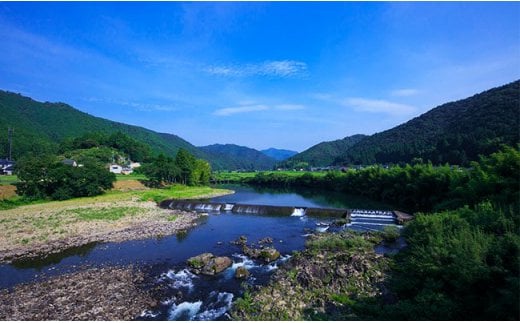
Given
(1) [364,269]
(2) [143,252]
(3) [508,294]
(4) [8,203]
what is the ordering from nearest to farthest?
(3) [508,294], (1) [364,269], (2) [143,252], (4) [8,203]

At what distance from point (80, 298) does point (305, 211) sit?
23.2m

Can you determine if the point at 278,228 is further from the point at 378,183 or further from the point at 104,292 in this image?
the point at 378,183

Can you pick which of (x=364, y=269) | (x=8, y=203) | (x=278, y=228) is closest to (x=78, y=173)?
(x=8, y=203)

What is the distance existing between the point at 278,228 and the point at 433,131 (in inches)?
3605

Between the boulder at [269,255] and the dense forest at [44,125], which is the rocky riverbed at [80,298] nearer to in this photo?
the boulder at [269,255]

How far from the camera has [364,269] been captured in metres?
13.3

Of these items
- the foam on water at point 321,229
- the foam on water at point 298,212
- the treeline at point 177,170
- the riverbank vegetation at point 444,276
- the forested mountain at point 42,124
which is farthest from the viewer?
the forested mountain at point 42,124

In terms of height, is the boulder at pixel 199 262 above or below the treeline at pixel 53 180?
below

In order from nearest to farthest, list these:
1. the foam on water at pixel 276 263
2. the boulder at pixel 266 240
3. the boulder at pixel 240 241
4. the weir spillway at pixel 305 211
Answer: the foam on water at pixel 276 263
the boulder at pixel 240 241
the boulder at pixel 266 240
the weir spillway at pixel 305 211

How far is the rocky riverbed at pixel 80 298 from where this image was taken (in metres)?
10.6

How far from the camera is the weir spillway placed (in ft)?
89.2

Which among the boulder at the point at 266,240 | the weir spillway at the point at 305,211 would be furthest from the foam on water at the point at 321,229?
the boulder at the point at 266,240

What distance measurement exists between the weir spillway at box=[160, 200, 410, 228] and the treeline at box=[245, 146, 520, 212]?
14.7ft

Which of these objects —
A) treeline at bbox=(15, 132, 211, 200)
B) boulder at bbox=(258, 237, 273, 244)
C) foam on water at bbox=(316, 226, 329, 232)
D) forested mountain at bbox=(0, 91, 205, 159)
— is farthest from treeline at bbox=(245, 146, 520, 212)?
forested mountain at bbox=(0, 91, 205, 159)
